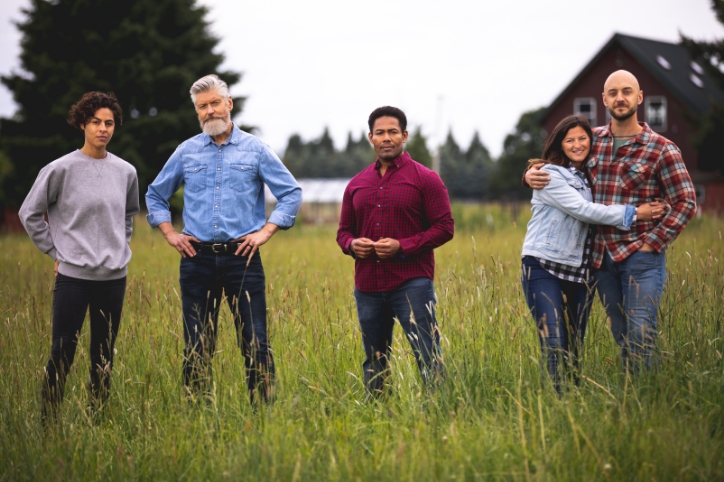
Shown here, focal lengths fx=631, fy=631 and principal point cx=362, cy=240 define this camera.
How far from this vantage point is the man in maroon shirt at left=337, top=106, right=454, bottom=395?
3816 mm

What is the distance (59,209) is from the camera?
3.99m

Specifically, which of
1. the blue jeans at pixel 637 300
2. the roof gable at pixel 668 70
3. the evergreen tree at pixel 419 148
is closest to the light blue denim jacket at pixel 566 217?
the blue jeans at pixel 637 300

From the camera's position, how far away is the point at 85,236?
12.9ft

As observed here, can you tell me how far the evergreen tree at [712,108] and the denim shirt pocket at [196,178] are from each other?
68.1 ft

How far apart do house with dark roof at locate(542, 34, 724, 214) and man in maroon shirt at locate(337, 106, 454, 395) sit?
86.7ft

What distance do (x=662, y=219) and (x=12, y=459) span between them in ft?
12.4

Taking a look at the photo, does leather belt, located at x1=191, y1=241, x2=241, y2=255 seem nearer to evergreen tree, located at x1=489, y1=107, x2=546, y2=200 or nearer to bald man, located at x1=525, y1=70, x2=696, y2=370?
bald man, located at x1=525, y1=70, x2=696, y2=370

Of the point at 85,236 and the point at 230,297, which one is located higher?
the point at 85,236

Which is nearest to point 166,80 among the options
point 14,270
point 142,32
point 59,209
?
point 142,32

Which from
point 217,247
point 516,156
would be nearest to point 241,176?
point 217,247

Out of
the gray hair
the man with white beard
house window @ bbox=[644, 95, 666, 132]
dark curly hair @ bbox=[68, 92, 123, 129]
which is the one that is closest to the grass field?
the man with white beard

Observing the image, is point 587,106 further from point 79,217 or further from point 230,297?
point 79,217

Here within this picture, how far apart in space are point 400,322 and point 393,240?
53 cm

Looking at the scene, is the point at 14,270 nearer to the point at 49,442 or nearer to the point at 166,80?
the point at 49,442
